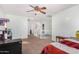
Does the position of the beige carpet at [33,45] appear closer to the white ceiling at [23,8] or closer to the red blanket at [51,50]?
the red blanket at [51,50]

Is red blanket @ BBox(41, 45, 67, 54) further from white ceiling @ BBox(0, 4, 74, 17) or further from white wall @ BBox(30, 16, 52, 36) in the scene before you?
white ceiling @ BBox(0, 4, 74, 17)

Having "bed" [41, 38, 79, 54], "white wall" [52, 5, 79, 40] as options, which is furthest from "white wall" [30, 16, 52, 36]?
"bed" [41, 38, 79, 54]

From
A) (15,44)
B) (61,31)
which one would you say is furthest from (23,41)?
(61,31)

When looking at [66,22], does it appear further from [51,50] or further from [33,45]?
[33,45]

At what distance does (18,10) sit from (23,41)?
481mm

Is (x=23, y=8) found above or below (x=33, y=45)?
above

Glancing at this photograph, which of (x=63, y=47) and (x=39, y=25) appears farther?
(x=39, y=25)

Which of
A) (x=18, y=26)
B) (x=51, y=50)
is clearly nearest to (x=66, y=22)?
(x=51, y=50)

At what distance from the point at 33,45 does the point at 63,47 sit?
46cm

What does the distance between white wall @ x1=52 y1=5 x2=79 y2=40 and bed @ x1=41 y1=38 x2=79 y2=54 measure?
107 mm

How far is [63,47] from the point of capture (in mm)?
1782

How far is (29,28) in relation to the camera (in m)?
1.89

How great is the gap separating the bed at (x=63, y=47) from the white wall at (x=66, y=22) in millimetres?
107

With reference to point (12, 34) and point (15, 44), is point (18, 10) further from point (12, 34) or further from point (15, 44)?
point (15, 44)
